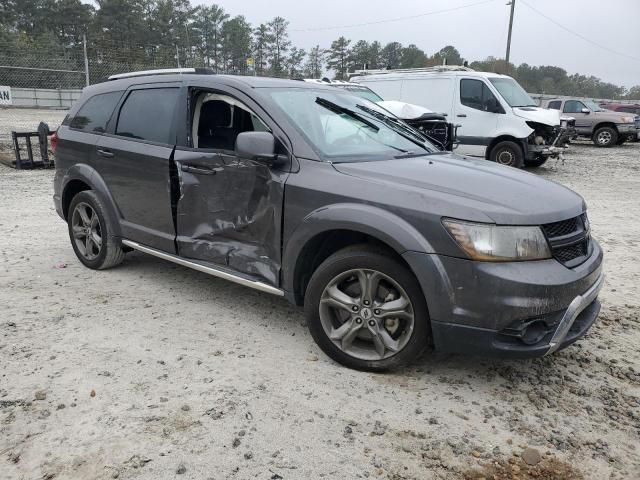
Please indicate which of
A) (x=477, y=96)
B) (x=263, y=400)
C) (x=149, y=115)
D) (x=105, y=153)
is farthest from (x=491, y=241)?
(x=477, y=96)

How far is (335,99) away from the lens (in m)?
4.20

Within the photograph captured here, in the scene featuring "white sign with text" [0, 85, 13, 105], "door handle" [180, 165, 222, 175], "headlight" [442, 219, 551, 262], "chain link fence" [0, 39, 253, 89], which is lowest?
"headlight" [442, 219, 551, 262]

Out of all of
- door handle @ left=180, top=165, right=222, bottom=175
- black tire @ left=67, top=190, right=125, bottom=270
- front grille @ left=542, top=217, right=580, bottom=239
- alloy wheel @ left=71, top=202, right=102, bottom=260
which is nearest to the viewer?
front grille @ left=542, top=217, right=580, bottom=239

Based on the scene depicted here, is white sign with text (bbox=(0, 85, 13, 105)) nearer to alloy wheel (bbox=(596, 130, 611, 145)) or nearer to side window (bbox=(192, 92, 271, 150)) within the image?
side window (bbox=(192, 92, 271, 150))

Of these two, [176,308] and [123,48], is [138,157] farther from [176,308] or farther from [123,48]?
[123,48]

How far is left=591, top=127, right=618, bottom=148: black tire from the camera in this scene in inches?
785

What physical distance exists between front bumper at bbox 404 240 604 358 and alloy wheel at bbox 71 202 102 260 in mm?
3261

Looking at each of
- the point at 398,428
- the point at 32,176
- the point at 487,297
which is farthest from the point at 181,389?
the point at 32,176

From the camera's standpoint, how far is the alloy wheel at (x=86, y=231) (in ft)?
16.3

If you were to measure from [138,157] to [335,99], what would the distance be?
5.37 feet

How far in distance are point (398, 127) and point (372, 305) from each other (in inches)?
72.0

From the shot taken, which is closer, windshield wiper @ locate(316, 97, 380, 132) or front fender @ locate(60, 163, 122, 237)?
windshield wiper @ locate(316, 97, 380, 132)

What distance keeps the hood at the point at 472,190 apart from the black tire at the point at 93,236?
2.49 metres

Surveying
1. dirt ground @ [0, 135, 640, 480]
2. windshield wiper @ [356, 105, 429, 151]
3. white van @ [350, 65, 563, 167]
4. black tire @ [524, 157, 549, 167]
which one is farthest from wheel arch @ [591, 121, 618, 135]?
windshield wiper @ [356, 105, 429, 151]
